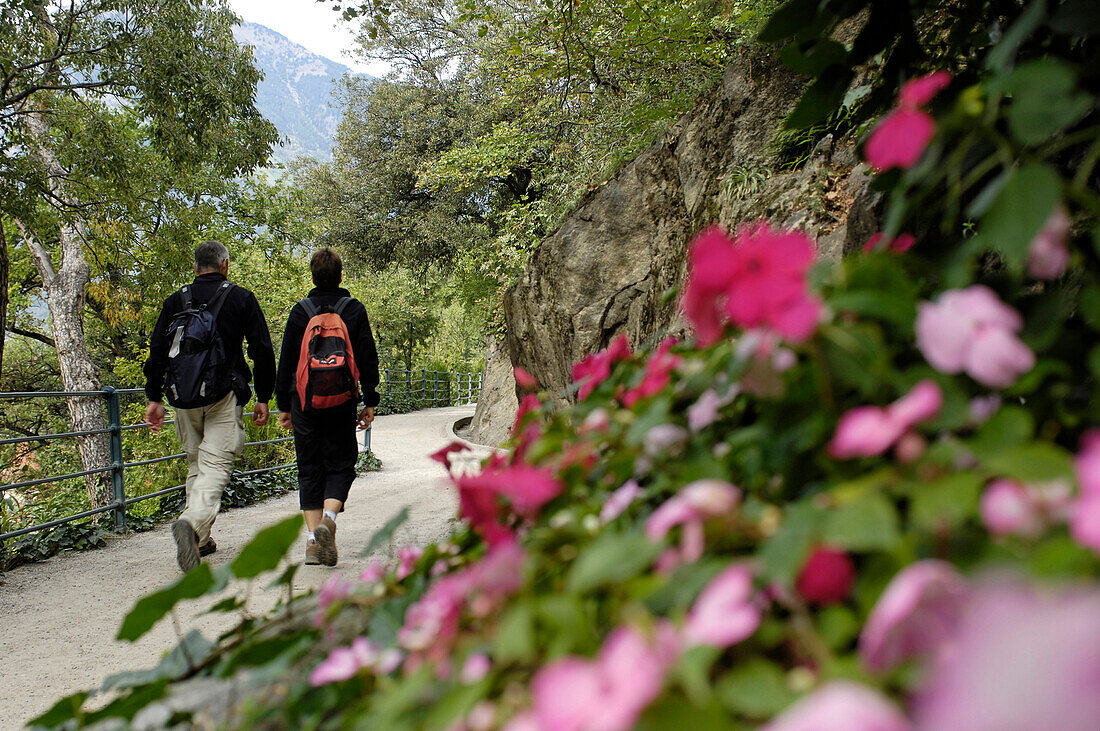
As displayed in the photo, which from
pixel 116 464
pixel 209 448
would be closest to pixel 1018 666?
pixel 209 448

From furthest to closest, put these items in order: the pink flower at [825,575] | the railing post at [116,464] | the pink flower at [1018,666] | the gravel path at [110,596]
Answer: the railing post at [116,464] < the gravel path at [110,596] < the pink flower at [825,575] < the pink flower at [1018,666]

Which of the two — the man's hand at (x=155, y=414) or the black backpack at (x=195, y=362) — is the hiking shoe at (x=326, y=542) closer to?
the black backpack at (x=195, y=362)

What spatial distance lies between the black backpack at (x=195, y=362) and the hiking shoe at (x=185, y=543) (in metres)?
0.61

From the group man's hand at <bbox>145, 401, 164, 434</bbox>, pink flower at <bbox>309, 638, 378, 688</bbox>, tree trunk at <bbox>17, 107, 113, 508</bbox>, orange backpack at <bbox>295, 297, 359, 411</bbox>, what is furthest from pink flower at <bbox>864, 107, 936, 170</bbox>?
tree trunk at <bbox>17, 107, 113, 508</bbox>

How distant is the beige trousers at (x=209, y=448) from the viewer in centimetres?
351

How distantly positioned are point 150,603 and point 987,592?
775 mm

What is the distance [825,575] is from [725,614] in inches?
2.5

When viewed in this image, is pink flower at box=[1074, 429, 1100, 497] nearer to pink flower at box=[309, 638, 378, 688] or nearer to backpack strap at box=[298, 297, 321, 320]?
pink flower at box=[309, 638, 378, 688]

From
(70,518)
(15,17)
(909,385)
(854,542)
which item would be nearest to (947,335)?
(909,385)

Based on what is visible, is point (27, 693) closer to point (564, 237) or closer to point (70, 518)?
point (70, 518)

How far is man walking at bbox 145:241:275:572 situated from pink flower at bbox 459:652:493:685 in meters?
3.42

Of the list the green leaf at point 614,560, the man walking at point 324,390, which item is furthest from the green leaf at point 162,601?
the man walking at point 324,390

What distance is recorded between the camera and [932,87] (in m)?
0.51

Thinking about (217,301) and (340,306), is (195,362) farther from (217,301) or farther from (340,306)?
(340,306)
